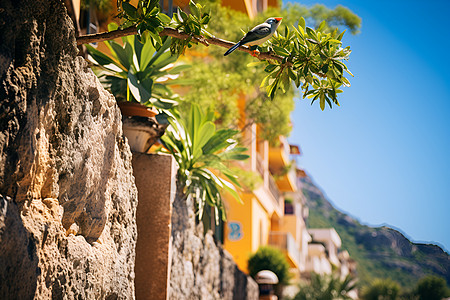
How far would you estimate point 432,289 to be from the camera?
126 ft

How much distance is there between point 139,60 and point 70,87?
9.84 feet

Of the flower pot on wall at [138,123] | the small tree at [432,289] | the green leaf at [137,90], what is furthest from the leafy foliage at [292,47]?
the small tree at [432,289]

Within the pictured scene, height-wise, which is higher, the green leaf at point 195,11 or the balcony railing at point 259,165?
the balcony railing at point 259,165

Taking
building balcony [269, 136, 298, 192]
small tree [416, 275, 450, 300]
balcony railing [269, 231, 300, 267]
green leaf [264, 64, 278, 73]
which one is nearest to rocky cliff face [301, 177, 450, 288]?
small tree [416, 275, 450, 300]

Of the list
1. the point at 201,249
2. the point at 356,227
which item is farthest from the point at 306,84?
the point at 356,227

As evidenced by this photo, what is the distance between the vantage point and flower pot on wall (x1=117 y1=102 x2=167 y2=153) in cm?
708

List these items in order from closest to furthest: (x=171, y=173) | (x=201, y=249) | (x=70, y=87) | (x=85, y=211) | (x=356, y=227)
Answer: (x=70, y=87), (x=85, y=211), (x=171, y=173), (x=201, y=249), (x=356, y=227)

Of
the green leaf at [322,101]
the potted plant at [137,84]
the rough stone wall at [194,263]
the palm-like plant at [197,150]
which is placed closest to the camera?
the green leaf at [322,101]

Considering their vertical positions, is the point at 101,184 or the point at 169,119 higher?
the point at 169,119

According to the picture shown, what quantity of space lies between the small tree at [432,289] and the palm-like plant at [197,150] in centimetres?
3270

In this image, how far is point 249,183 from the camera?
16.7 m

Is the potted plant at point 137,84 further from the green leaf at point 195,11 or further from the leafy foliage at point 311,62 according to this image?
the leafy foliage at point 311,62

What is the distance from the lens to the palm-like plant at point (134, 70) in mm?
7172

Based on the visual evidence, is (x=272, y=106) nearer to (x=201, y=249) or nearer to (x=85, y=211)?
(x=201, y=249)
